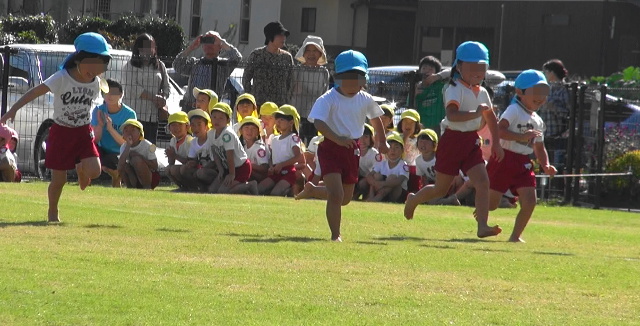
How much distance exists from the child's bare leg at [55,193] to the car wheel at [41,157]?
25.2 ft

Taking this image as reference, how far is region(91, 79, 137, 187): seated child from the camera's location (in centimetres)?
1953

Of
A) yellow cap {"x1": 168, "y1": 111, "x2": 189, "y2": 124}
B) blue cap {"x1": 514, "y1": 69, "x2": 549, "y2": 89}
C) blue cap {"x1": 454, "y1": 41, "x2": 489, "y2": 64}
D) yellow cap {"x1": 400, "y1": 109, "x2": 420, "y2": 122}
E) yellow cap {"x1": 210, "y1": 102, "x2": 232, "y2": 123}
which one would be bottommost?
yellow cap {"x1": 168, "y1": 111, "x2": 189, "y2": 124}

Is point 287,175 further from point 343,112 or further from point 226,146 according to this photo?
point 343,112

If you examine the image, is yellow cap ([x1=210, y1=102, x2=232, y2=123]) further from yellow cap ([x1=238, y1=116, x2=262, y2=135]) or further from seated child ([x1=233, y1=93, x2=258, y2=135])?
seated child ([x1=233, y1=93, x2=258, y2=135])

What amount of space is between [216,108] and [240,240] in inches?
314

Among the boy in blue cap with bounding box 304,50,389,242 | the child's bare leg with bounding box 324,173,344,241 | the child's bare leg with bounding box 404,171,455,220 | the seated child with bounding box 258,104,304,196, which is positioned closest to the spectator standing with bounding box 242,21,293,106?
the seated child with bounding box 258,104,304,196

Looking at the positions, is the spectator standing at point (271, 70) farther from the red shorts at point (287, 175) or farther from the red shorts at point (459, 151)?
the red shorts at point (459, 151)

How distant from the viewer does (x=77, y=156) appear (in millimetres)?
12578

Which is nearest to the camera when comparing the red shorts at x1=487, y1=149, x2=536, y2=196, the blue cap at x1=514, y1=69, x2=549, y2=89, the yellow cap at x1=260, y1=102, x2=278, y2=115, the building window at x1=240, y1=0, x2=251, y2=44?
the red shorts at x1=487, y1=149, x2=536, y2=196

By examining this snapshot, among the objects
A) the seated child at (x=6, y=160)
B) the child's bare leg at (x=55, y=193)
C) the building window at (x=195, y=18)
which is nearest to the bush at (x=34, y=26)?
the building window at (x=195, y=18)

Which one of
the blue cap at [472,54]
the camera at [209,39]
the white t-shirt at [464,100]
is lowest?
the white t-shirt at [464,100]

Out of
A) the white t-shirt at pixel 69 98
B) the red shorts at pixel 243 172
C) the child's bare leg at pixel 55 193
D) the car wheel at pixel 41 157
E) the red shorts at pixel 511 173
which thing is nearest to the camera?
the child's bare leg at pixel 55 193

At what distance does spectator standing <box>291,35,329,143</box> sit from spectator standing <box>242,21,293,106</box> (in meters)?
0.14

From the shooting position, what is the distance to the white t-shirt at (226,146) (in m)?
18.9
